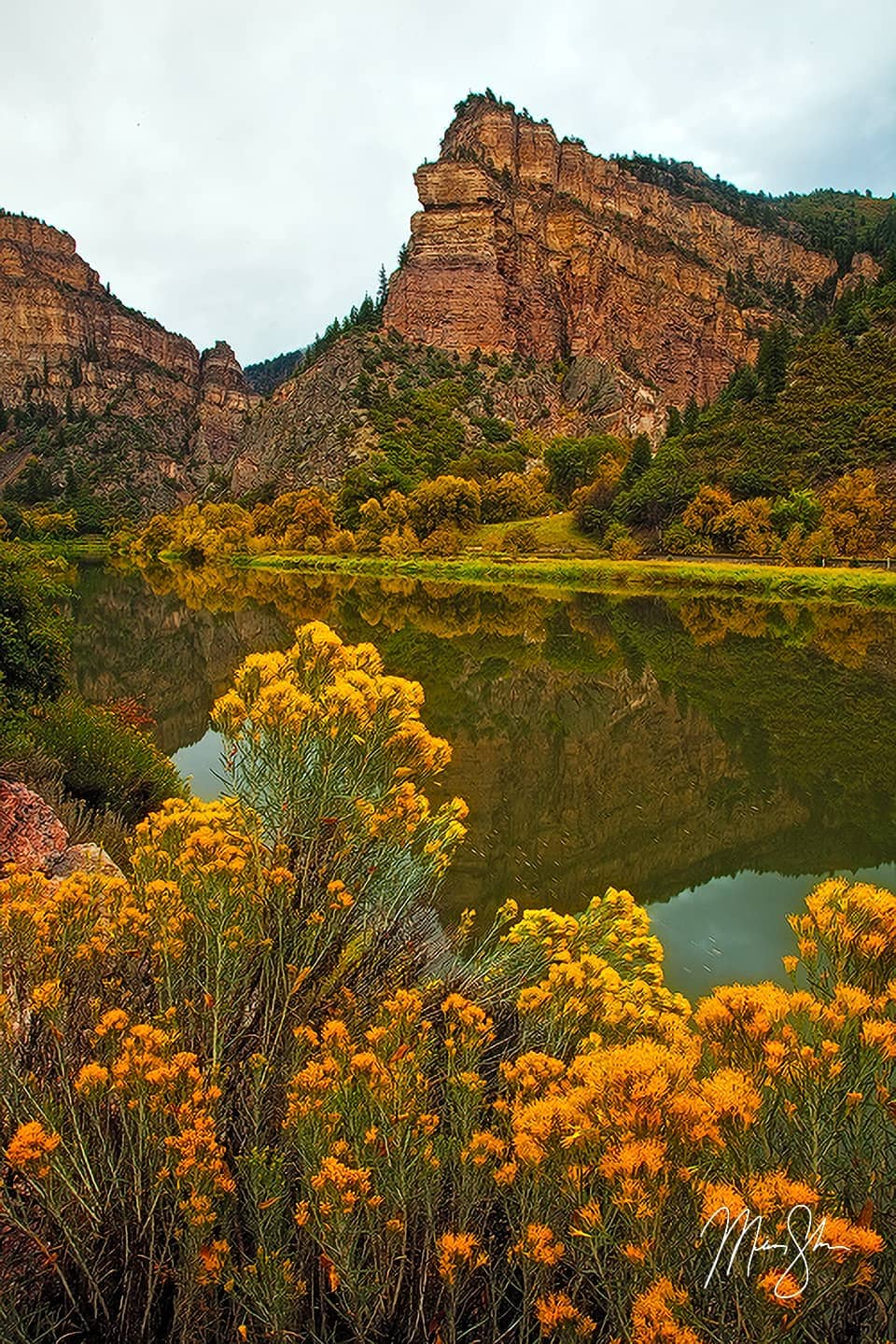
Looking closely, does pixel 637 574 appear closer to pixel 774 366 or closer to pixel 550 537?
pixel 550 537

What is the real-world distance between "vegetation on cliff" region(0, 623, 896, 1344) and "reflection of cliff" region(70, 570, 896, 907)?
4.56 meters

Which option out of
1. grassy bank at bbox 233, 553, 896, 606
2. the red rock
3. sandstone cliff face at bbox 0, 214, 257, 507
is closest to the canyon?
sandstone cliff face at bbox 0, 214, 257, 507

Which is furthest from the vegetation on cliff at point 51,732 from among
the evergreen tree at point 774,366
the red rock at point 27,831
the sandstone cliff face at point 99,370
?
the sandstone cliff face at point 99,370

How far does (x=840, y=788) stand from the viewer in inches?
408

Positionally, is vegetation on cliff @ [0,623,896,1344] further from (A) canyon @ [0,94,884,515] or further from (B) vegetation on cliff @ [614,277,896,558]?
(A) canyon @ [0,94,884,515]

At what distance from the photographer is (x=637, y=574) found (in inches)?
1896

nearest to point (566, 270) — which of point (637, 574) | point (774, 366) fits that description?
point (774, 366)

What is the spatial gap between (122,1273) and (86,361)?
19895 centimetres

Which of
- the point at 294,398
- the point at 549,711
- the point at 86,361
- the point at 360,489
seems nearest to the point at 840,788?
the point at 549,711

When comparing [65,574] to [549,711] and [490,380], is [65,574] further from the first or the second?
[490,380]

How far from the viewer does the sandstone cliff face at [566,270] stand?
11644cm
